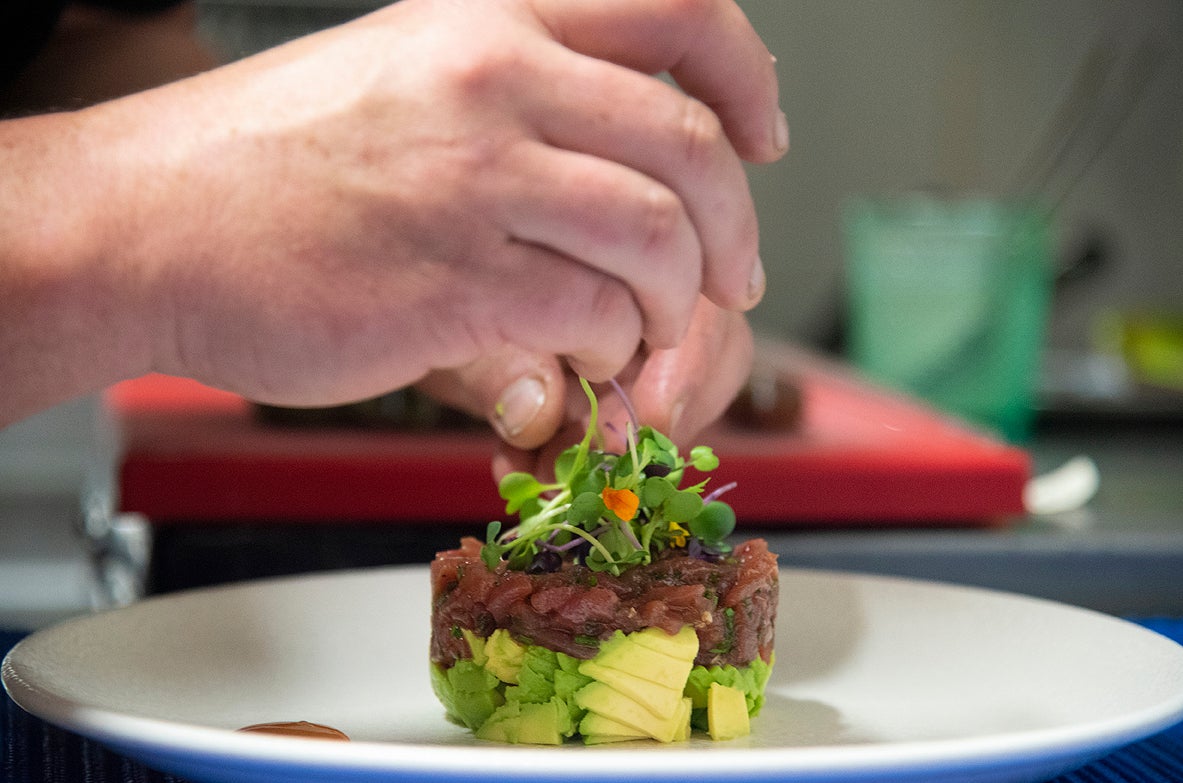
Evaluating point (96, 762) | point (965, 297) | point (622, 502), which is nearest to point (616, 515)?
point (622, 502)

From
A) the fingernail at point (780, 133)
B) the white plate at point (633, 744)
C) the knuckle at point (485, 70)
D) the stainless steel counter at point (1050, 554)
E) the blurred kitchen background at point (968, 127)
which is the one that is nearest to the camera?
the white plate at point (633, 744)

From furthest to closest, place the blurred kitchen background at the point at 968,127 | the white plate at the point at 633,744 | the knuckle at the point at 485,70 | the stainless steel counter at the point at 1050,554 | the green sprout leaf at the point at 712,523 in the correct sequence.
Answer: the blurred kitchen background at the point at 968,127
the stainless steel counter at the point at 1050,554
the green sprout leaf at the point at 712,523
the knuckle at the point at 485,70
the white plate at the point at 633,744

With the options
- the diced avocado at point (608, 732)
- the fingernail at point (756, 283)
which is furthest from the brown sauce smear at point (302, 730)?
the fingernail at point (756, 283)

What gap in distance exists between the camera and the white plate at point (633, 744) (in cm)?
58

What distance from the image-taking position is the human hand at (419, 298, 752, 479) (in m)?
1.02

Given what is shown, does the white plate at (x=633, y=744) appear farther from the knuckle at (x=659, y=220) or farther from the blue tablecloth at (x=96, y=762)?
the knuckle at (x=659, y=220)

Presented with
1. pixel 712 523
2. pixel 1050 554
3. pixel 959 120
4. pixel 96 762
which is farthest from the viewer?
pixel 959 120

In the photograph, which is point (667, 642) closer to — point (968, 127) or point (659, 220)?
point (659, 220)

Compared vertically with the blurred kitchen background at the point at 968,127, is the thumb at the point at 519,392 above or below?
below

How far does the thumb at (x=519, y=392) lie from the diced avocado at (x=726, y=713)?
0.83ft

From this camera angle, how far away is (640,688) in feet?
2.77

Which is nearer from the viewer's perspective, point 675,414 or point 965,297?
point 675,414

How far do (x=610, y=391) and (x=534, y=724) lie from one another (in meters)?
0.30

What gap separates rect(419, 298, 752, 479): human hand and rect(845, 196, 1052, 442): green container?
55.6 inches
